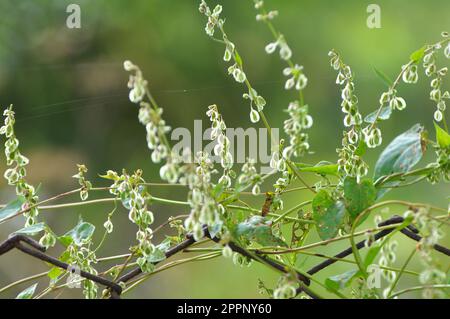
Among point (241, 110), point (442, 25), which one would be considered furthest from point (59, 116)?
point (442, 25)

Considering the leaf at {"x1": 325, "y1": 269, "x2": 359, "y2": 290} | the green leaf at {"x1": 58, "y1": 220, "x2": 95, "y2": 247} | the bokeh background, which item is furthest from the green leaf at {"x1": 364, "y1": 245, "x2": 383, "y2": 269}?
the bokeh background

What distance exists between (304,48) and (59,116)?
623 millimetres

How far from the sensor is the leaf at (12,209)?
283 millimetres

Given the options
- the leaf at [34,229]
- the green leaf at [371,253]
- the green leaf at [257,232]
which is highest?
the leaf at [34,229]

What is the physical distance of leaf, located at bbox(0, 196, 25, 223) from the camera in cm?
28

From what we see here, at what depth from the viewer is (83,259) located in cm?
27

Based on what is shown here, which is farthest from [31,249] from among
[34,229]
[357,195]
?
[357,195]

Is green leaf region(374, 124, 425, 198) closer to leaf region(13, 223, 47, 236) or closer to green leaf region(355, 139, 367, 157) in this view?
green leaf region(355, 139, 367, 157)

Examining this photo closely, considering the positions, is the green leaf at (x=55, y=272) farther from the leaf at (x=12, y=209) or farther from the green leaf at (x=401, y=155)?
the green leaf at (x=401, y=155)

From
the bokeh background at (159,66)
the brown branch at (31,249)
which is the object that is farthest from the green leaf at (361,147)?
the bokeh background at (159,66)

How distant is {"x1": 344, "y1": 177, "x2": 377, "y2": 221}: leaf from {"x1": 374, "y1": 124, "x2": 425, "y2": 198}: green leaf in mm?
14

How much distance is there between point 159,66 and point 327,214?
139 cm

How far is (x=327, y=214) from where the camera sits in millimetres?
262

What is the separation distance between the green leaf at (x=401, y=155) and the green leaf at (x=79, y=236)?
0.41 ft
